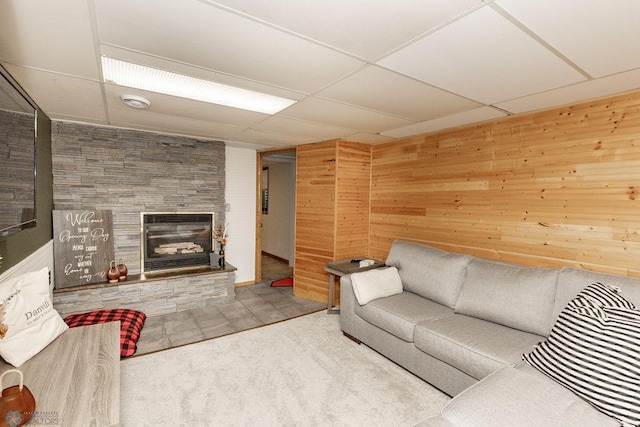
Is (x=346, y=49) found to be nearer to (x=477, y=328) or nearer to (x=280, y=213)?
(x=477, y=328)

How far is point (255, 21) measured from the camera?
1354mm

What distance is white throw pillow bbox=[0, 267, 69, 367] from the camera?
1.53 m

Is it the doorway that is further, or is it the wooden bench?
the doorway

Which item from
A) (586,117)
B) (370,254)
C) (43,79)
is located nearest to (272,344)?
(370,254)

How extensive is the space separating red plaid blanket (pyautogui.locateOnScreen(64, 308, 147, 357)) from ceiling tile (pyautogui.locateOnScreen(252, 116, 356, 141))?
250cm

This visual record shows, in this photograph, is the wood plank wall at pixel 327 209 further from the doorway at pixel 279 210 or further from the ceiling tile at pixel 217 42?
the ceiling tile at pixel 217 42

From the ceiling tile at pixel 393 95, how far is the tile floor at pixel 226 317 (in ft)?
8.63

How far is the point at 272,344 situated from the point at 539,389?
85.6 inches

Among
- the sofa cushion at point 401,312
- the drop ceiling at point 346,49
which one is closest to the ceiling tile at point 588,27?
the drop ceiling at point 346,49

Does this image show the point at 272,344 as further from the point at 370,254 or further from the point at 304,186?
the point at 304,186

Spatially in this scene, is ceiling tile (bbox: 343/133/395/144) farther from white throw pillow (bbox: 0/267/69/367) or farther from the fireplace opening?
white throw pillow (bbox: 0/267/69/367)

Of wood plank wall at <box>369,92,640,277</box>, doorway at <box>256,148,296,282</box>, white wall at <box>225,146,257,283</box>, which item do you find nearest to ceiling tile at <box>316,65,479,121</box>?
wood plank wall at <box>369,92,640,277</box>

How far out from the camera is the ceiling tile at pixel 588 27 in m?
1.21

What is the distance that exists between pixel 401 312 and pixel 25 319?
256 centimetres
